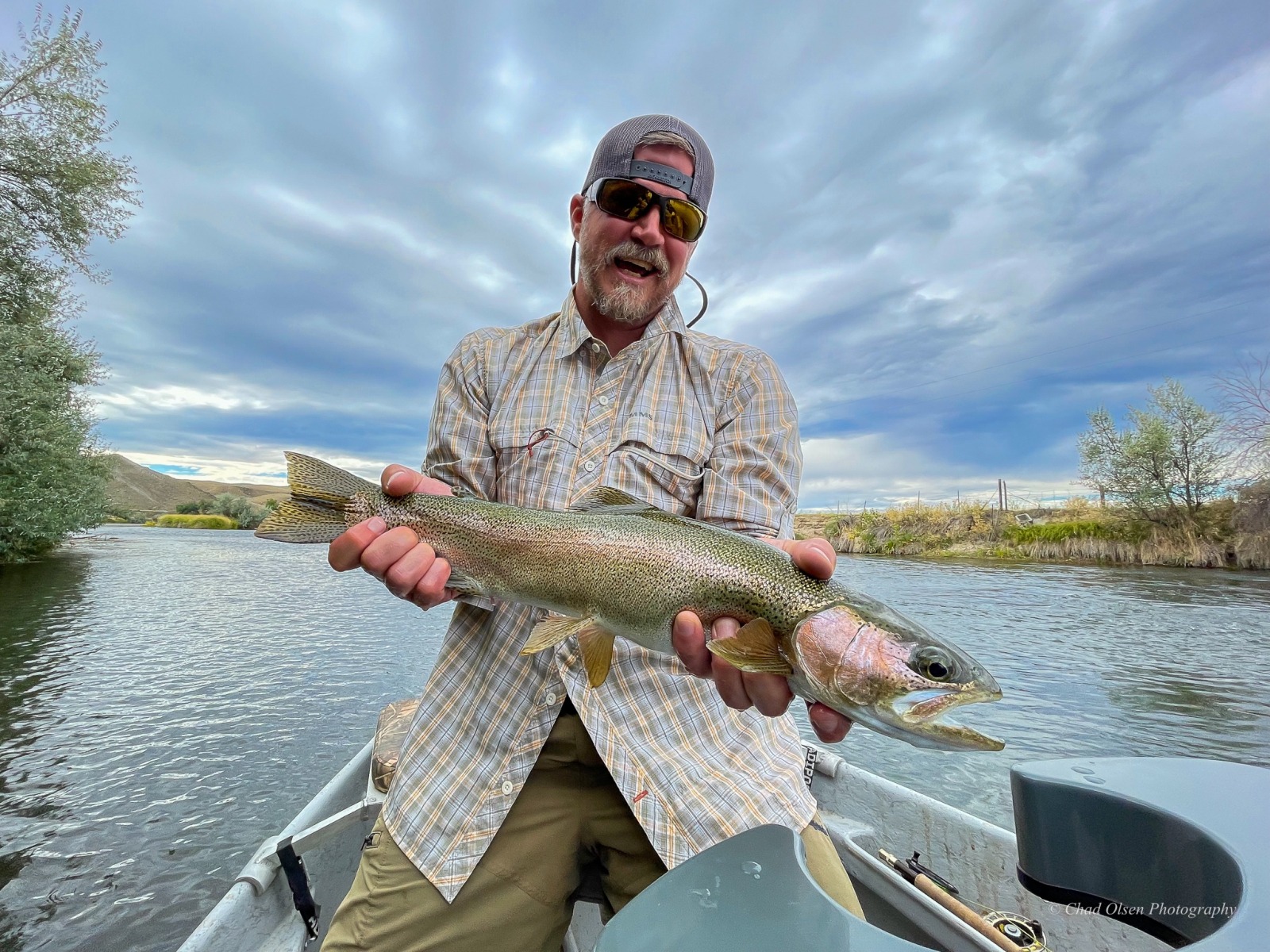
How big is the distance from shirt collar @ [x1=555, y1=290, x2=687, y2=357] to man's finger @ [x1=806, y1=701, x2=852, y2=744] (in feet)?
5.59

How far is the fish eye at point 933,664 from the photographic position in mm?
1825

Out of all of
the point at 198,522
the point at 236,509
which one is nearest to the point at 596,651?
the point at 236,509

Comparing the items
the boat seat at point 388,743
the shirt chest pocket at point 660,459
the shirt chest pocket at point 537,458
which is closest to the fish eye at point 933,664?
the shirt chest pocket at point 660,459

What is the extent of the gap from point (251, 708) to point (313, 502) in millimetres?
8514

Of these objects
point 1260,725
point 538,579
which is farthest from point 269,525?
point 1260,725

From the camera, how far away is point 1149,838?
60.6 inches

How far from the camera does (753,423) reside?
2.84 metres

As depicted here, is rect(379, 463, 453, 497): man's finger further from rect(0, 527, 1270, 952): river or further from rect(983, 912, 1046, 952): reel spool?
rect(0, 527, 1270, 952): river

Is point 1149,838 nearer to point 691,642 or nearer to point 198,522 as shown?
point 691,642

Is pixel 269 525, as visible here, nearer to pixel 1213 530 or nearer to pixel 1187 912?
pixel 1187 912

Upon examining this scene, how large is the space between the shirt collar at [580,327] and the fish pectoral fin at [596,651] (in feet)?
4.19

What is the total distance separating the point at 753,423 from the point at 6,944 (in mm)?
5999

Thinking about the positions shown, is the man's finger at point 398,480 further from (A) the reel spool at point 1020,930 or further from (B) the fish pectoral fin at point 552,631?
(A) the reel spool at point 1020,930

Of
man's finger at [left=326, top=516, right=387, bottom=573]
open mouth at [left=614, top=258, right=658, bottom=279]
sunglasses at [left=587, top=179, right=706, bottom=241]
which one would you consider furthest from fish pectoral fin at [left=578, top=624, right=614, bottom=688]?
sunglasses at [left=587, top=179, right=706, bottom=241]
